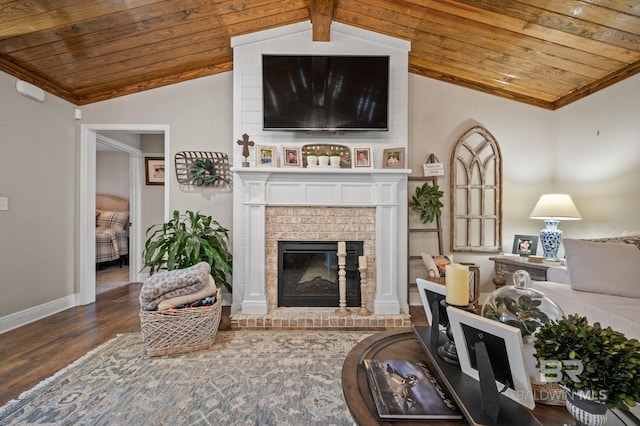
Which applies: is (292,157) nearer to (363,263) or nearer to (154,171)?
(363,263)

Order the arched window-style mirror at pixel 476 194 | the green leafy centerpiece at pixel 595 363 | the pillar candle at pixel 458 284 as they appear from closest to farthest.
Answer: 1. the green leafy centerpiece at pixel 595 363
2. the pillar candle at pixel 458 284
3. the arched window-style mirror at pixel 476 194

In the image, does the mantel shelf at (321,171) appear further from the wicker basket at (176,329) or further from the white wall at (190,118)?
the wicker basket at (176,329)

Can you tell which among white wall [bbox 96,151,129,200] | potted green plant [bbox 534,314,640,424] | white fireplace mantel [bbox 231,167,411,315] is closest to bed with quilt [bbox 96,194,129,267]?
white wall [bbox 96,151,129,200]

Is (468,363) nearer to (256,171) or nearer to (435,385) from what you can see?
(435,385)

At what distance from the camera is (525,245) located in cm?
307

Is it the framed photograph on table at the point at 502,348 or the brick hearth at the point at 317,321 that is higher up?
the framed photograph on table at the point at 502,348

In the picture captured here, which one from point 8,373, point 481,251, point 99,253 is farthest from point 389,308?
point 99,253

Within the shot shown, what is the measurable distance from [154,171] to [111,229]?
5.58 ft

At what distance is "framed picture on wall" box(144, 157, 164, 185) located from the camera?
4227 mm

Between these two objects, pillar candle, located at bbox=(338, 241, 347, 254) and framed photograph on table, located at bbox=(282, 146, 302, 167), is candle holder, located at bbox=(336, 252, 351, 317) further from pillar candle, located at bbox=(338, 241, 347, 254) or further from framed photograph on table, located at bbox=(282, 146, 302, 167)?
framed photograph on table, located at bbox=(282, 146, 302, 167)

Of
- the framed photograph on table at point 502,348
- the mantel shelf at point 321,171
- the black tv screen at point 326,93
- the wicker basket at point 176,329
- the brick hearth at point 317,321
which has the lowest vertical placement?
the brick hearth at point 317,321

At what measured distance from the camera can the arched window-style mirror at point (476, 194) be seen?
10.7 feet

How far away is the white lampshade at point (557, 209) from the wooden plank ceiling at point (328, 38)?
114cm

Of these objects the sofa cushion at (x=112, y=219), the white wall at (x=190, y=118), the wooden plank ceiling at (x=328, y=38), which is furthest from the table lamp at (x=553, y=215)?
the sofa cushion at (x=112, y=219)
